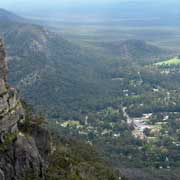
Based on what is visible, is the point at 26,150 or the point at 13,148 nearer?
the point at 13,148

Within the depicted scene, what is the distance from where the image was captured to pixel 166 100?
575 ft

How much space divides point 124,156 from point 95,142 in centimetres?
1247

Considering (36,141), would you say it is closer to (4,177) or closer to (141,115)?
(4,177)

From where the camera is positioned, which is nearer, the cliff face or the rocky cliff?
the cliff face

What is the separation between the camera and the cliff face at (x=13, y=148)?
172 ft

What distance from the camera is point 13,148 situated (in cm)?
5306

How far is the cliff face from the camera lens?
52281 millimetres

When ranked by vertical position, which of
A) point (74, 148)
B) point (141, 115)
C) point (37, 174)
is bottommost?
point (141, 115)

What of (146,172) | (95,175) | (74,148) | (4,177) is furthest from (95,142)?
(4,177)

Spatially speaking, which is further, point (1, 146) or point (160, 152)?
point (160, 152)

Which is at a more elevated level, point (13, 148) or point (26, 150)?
point (13, 148)

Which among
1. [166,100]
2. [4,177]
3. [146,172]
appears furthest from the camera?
[166,100]

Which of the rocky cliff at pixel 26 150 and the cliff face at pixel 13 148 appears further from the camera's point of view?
the rocky cliff at pixel 26 150

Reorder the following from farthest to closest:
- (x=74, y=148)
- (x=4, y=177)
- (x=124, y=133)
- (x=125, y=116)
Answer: (x=125, y=116) < (x=124, y=133) < (x=74, y=148) < (x=4, y=177)
